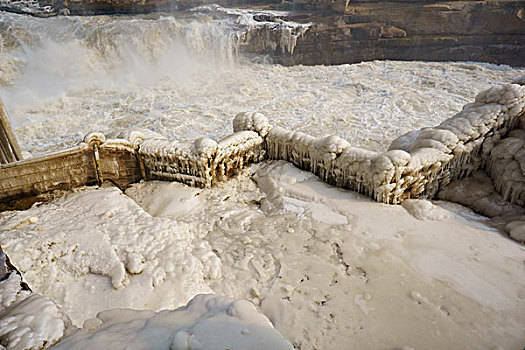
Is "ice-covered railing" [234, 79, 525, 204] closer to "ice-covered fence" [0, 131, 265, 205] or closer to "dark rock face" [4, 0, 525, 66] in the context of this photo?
"ice-covered fence" [0, 131, 265, 205]

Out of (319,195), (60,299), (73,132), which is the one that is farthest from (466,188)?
(73,132)

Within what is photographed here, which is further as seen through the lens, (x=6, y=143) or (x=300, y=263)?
(x=6, y=143)

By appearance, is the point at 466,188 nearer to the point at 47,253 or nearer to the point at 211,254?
the point at 211,254

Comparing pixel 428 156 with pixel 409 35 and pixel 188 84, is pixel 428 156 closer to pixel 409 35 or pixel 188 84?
pixel 188 84

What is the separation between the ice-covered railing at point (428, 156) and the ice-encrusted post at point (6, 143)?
12.8 feet

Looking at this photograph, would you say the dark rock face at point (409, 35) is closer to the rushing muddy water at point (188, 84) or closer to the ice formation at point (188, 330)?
the rushing muddy water at point (188, 84)

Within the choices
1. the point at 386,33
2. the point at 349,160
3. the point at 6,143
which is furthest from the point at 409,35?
the point at 6,143

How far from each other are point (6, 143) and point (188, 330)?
395cm

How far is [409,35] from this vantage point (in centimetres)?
1431

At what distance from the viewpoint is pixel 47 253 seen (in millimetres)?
2922

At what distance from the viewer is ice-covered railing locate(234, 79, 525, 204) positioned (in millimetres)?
3867

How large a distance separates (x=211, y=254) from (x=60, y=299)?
1343 millimetres

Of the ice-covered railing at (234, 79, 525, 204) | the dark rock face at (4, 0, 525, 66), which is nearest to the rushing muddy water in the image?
the dark rock face at (4, 0, 525, 66)

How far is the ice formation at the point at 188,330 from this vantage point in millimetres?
1480
